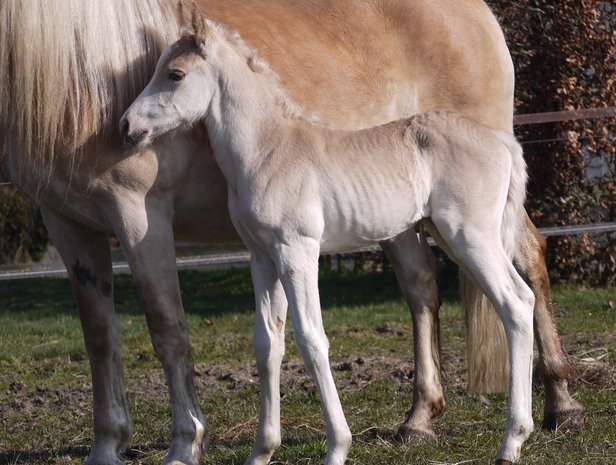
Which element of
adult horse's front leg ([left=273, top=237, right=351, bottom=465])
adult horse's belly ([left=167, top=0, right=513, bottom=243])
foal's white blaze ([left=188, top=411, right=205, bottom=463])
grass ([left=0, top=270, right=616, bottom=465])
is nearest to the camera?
adult horse's front leg ([left=273, top=237, right=351, bottom=465])

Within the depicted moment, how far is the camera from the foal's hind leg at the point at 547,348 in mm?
4770

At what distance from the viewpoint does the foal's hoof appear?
4.69 metres

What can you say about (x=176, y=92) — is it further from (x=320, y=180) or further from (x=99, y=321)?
(x=99, y=321)

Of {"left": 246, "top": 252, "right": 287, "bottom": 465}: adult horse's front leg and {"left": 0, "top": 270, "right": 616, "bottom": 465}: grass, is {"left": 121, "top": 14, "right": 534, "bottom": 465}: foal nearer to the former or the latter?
{"left": 246, "top": 252, "right": 287, "bottom": 465}: adult horse's front leg

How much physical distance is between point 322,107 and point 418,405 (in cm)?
142

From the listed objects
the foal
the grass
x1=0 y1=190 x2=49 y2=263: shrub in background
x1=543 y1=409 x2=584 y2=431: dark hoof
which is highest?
the foal

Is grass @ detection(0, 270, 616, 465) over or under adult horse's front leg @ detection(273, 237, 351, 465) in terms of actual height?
under

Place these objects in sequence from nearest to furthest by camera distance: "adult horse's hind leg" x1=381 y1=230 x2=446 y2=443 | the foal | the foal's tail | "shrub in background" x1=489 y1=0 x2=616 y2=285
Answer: the foal → "adult horse's hind leg" x1=381 y1=230 x2=446 y2=443 → the foal's tail → "shrub in background" x1=489 y1=0 x2=616 y2=285

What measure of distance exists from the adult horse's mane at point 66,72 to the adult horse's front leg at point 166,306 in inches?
14.5

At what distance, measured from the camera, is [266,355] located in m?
4.02

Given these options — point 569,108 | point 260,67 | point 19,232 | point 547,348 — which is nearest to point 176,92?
point 260,67

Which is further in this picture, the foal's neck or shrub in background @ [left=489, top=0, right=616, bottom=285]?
shrub in background @ [left=489, top=0, right=616, bottom=285]

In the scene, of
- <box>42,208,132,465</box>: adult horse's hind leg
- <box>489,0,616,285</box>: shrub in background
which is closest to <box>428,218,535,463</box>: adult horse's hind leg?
<box>42,208,132,465</box>: adult horse's hind leg

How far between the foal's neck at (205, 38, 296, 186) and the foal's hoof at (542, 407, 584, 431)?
185 centimetres
